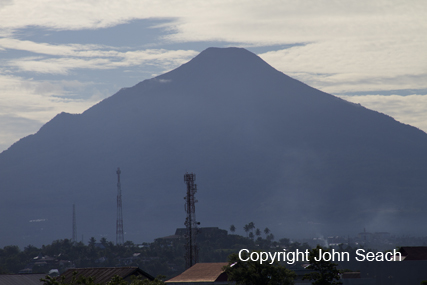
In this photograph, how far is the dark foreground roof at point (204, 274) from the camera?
235ft

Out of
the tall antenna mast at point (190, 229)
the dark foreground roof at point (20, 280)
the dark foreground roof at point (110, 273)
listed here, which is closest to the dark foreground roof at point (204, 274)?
the tall antenna mast at point (190, 229)

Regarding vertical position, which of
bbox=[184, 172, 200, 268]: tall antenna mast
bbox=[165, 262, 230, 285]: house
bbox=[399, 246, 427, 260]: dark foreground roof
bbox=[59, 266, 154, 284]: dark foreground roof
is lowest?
bbox=[165, 262, 230, 285]: house

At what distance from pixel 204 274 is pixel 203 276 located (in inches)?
27.6

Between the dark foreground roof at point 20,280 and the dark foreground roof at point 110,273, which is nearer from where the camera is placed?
the dark foreground roof at point 110,273

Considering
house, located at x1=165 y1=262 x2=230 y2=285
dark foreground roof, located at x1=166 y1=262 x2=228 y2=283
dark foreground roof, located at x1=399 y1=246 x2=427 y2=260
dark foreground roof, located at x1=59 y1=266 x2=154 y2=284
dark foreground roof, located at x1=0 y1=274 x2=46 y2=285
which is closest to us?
dark foreground roof, located at x1=59 y1=266 x2=154 y2=284

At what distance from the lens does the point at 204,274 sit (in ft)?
244

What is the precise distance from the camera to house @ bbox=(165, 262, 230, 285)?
2798 inches

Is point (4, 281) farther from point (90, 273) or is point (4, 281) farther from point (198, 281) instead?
point (198, 281)

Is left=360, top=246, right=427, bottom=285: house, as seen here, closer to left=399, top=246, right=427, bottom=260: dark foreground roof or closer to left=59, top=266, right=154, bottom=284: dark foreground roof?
left=399, top=246, right=427, bottom=260: dark foreground roof

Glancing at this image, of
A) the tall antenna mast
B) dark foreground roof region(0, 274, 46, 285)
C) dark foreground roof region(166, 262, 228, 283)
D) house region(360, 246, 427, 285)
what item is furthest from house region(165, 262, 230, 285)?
house region(360, 246, 427, 285)

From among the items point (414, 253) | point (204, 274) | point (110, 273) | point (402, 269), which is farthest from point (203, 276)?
point (414, 253)

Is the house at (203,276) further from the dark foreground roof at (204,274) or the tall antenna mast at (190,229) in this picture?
the tall antenna mast at (190,229)

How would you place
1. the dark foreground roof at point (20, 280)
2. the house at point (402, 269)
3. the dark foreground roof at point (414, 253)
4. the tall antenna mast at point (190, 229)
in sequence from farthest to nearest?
the tall antenna mast at point (190, 229) → the dark foreground roof at point (414, 253) → the house at point (402, 269) → the dark foreground roof at point (20, 280)

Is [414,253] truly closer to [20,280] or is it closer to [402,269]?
[402,269]
